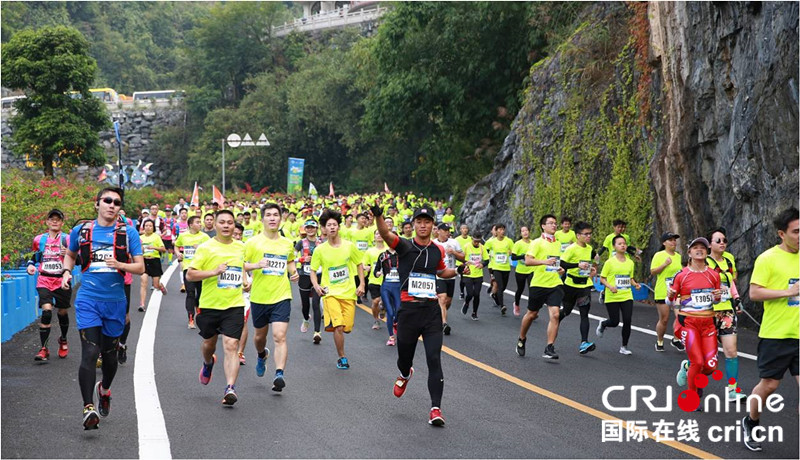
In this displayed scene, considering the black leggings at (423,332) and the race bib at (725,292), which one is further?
the race bib at (725,292)

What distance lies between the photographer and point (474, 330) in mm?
16188

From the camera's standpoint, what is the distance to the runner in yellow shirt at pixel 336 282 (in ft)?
40.2

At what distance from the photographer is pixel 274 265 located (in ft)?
36.8

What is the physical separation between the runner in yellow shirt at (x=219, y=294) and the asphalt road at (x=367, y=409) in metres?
0.61

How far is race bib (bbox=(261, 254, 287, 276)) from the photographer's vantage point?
1120 centimetres

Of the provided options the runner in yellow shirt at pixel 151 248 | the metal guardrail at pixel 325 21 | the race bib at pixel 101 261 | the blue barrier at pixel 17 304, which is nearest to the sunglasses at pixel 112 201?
the race bib at pixel 101 261

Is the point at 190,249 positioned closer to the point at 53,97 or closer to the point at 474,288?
the point at 474,288

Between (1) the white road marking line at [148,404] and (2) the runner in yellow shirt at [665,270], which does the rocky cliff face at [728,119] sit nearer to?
(2) the runner in yellow shirt at [665,270]

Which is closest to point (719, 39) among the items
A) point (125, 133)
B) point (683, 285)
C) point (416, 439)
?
point (683, 285)

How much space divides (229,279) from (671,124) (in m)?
13.1

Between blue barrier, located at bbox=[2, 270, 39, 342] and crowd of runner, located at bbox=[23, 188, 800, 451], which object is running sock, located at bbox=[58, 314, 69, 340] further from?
blue barrier, located at bbox=[2, 270, 39, 342]

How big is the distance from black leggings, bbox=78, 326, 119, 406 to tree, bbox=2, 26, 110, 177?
133ft

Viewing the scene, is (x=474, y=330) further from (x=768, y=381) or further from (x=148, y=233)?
(x=768, y=381)

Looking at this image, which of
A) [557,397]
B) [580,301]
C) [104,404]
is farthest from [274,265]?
[580,301]
